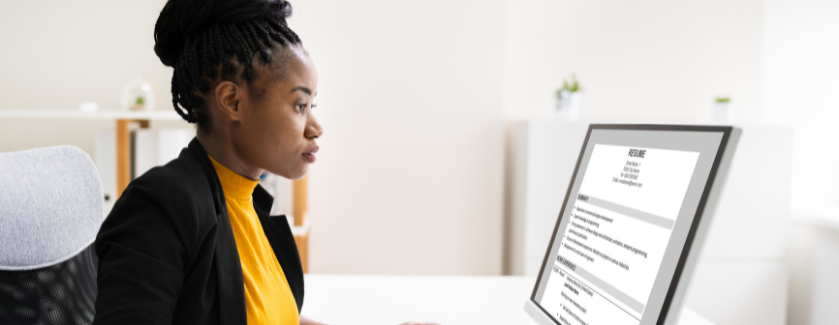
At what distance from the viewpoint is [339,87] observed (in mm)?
2357

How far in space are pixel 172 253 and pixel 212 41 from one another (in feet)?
0.89

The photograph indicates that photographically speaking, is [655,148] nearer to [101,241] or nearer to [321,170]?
[101,241]

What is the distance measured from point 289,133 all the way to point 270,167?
57mm

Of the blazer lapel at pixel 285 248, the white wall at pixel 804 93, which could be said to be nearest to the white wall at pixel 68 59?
the blazer lapel at pixel 285 248

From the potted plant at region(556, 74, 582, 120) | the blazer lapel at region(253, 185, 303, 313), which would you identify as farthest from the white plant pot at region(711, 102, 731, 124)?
the blazer lapel at region(253, 185, 303, 313)

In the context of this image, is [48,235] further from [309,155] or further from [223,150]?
[309,155]

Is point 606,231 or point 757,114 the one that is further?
point 757,114

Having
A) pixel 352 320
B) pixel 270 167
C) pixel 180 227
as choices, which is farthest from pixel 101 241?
pixel 352 320

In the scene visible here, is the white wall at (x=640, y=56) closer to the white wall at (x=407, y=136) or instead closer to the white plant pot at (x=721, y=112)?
the white plant pot at (x=721, y=112)

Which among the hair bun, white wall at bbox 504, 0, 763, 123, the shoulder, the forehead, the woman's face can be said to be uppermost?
white wall at bbox 504, 0, 763, 123

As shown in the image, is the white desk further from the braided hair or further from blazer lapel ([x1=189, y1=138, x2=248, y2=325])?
the braided hair

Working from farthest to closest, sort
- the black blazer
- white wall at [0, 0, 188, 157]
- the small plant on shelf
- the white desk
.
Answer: the small plant on shelf
white wall at [0, 0, 188, 157]
the white desk
the black blazer

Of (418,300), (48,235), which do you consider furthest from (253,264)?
(418,300)

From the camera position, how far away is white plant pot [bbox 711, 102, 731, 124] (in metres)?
2.39
